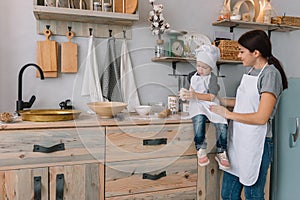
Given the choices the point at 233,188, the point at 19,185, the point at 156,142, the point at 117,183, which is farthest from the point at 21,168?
the point at 233,188

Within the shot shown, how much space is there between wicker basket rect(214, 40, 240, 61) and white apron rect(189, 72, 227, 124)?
1.79ft

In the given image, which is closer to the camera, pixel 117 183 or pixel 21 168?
pixel 21 168

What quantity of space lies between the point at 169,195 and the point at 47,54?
1272mm

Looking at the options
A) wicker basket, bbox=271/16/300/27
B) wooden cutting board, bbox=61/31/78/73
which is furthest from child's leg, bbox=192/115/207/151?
wicker basket, bbox=271/16/300/27

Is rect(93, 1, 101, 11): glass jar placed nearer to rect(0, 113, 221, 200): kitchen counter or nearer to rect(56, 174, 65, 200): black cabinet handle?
rect(0, 113, 221, 200): kitchen counter

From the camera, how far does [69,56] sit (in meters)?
2.24

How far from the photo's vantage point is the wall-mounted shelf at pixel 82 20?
202 centimetres

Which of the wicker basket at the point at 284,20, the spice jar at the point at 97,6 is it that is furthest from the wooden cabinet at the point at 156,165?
the wicker basket at the point at 284,20

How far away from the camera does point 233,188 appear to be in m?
2.00

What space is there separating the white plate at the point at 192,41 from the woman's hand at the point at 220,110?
674 millimetres

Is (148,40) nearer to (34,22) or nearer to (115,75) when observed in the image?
(115,75)

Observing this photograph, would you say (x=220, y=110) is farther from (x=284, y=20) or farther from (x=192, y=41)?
(x=284, y=20)

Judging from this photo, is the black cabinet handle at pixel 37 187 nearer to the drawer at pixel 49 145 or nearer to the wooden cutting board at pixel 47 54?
the drawer at pixel 49 145

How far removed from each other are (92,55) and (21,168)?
96 cm
